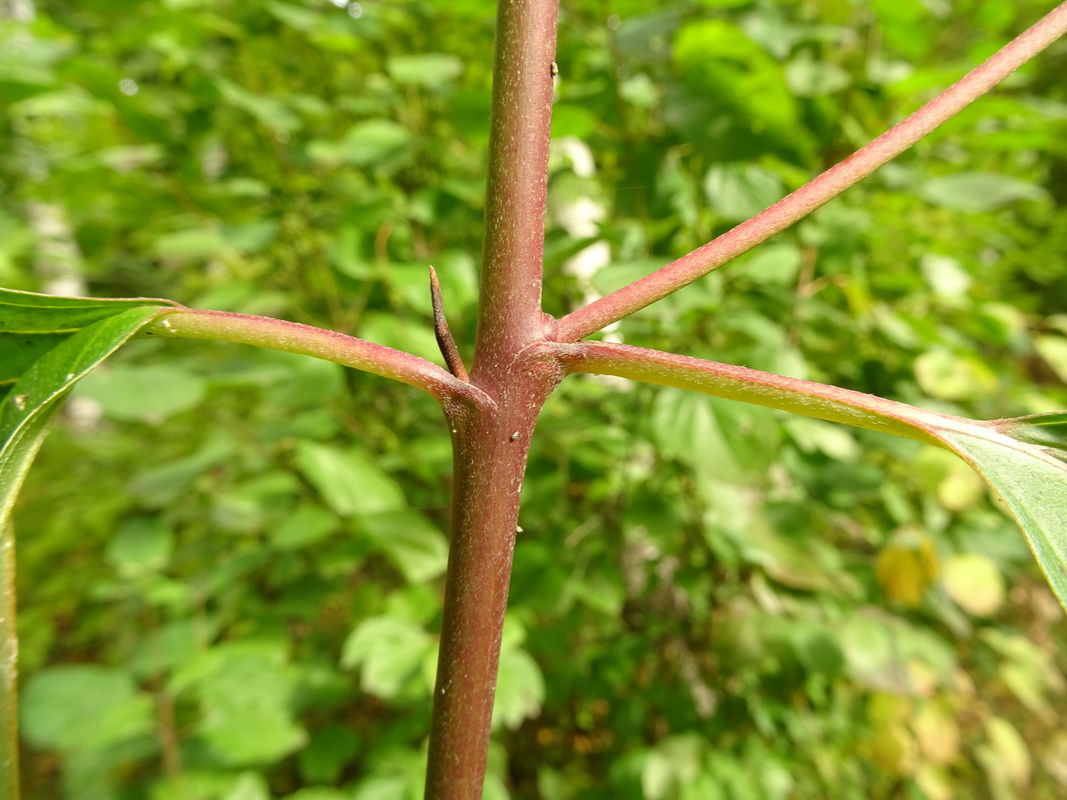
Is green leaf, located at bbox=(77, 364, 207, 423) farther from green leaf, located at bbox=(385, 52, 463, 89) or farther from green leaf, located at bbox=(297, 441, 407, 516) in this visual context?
green leaf, located at bbox=(385, 52, 463, 89)

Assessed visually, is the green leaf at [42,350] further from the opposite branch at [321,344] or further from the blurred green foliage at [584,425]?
the blurred green foliage at [584,425]

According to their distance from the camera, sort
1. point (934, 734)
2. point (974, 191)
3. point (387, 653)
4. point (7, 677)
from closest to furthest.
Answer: point (7, 677) → point (387, 653) → point (974, 191) → point (934, 734)

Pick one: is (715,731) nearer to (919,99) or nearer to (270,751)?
(270,751)

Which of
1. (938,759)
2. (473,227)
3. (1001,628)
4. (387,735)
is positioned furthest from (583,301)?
(1001,628)

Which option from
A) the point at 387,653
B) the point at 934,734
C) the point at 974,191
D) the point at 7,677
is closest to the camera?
the point at 7,677

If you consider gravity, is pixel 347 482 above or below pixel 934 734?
above

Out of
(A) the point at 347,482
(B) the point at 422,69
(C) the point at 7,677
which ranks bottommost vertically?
(C) the point at 7,677

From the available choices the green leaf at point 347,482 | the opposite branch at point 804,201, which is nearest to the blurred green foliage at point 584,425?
the green leaf at point 347,482

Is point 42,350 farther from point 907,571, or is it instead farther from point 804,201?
point 907,571

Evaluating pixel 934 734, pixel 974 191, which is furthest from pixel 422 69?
pixel 934 734
